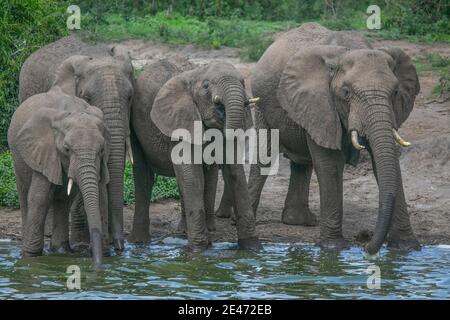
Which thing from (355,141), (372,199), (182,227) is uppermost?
(355,141)

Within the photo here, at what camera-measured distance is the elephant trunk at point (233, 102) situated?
41.0 ft

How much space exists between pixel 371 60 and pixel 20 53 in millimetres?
5897

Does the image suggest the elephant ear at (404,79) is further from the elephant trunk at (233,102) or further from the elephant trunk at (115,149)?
Answer: the elephant trunk at (115,149)

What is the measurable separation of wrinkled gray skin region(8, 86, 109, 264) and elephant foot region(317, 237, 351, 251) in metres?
2.16

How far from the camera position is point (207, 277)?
1224 centimetres

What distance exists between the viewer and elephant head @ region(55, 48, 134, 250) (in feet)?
43.0

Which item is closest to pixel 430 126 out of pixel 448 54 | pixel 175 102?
pixel 448 54

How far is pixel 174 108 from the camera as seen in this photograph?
43.8 ft

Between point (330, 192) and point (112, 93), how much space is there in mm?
2253

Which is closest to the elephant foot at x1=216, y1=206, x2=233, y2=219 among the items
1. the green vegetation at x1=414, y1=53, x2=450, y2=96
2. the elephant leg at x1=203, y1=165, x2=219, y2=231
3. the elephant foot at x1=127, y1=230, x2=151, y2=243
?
the elephant leg at x1=203, y1=165, x2=219, y2=231

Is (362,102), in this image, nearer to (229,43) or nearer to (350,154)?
(350,154)

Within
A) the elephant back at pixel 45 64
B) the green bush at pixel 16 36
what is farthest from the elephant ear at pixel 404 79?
the green bush at pixel 16 36

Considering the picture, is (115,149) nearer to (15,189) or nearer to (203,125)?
(203,125)

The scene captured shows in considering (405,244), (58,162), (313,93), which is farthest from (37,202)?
(405,244)
